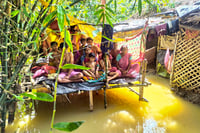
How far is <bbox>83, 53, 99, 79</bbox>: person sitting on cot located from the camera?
9.00ft

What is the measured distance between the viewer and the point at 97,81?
257cm

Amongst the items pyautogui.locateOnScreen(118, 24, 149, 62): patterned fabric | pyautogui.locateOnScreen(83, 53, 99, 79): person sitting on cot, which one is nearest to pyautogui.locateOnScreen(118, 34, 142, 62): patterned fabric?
pyautogui.locateOnScreen(118, 24, 149, 62): patterned fabric

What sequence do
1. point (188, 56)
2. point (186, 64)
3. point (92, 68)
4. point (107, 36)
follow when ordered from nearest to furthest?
point (92, 68) → point (107, 36) → point (188, 56) → point (186, 64)

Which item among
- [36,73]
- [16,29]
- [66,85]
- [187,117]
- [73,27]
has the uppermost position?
[73,27]

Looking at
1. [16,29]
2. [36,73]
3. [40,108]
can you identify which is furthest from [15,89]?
[40,108]

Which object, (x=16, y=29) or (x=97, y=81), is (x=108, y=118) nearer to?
(x=97, y=81)

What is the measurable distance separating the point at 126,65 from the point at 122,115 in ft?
3.49

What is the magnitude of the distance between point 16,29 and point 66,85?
74.7 inches

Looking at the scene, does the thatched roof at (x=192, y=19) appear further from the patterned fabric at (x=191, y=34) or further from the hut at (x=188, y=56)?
the patterned fabric at (x=191, y=34)

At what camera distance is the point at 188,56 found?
3.41m

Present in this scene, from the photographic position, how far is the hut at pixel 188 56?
117 inches

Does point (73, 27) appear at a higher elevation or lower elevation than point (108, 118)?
higher

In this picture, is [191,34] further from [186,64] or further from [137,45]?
[137,45]

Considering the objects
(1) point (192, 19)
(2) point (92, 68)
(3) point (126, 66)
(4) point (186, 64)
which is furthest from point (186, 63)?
(2) point (92, 68)
